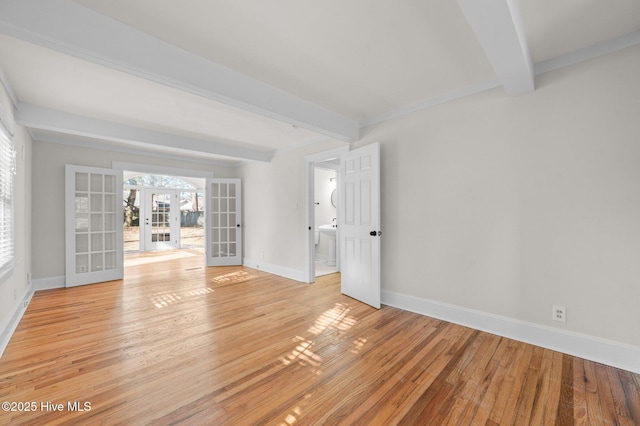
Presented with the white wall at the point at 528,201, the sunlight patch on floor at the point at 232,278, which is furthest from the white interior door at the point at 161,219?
the white wall at the point at 528,201

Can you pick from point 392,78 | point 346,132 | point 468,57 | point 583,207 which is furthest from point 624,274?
point 346,132

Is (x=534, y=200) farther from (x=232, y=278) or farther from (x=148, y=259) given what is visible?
(x=148, y=259)

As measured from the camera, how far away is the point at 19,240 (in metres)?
3.25

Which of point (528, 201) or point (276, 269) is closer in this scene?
point (528, 201)

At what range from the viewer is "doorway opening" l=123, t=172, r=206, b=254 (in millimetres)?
Result: 8773

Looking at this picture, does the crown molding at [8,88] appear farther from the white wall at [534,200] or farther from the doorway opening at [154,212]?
the doorway opening at [154,212]

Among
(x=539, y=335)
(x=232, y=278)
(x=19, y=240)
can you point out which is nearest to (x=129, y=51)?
(x=19, y=240)

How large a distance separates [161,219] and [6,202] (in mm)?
6875

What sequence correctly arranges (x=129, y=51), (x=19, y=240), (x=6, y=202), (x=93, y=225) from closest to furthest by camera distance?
(x=129, y=51)
(x=6, y=202)
(x=19, y=240)
(x=93, y=225)

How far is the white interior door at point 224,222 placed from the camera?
6.10 m

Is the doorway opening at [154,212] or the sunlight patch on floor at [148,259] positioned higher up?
the doorway opening at [154,212]

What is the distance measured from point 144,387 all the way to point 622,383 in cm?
328

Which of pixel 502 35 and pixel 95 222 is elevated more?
pixel 502 35

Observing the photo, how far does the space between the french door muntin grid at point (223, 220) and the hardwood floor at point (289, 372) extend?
286 cm
